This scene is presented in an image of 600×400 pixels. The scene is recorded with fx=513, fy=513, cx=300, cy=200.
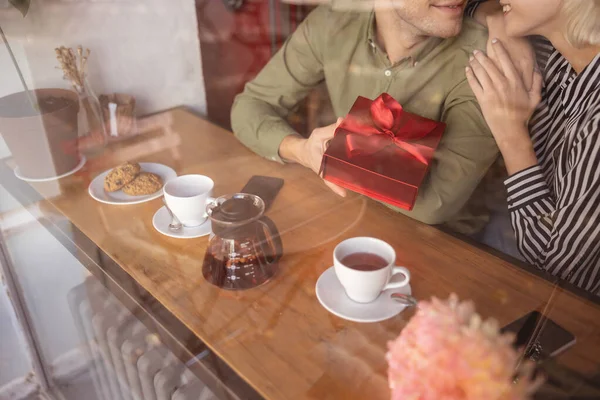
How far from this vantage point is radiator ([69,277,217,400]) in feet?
2.35

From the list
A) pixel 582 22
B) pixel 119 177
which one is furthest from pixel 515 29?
pixel 119 177

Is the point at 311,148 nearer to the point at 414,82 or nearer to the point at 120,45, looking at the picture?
the point at 414,82

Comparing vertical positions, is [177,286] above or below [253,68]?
below

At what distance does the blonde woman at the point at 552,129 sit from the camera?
473 mm

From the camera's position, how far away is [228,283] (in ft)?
2.09

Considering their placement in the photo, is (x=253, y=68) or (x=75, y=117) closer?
(x=75, y=117)

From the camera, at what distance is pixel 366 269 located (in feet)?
1.87

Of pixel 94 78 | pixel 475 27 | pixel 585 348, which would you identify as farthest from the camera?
pixel 94 78

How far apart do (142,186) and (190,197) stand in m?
0.16

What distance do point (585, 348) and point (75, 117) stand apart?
83cm

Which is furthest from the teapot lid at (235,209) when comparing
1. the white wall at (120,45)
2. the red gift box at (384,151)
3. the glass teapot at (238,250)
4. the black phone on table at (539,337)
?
the white wall at (120,45)

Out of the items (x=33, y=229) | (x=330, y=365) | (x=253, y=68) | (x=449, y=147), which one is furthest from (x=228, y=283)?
(x=253, y=68)

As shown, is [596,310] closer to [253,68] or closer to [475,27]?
[475,27]

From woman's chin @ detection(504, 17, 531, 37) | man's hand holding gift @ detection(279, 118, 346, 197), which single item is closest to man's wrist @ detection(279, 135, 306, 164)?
man's hand holding gift @ detection(279, 118, 346, 197)
